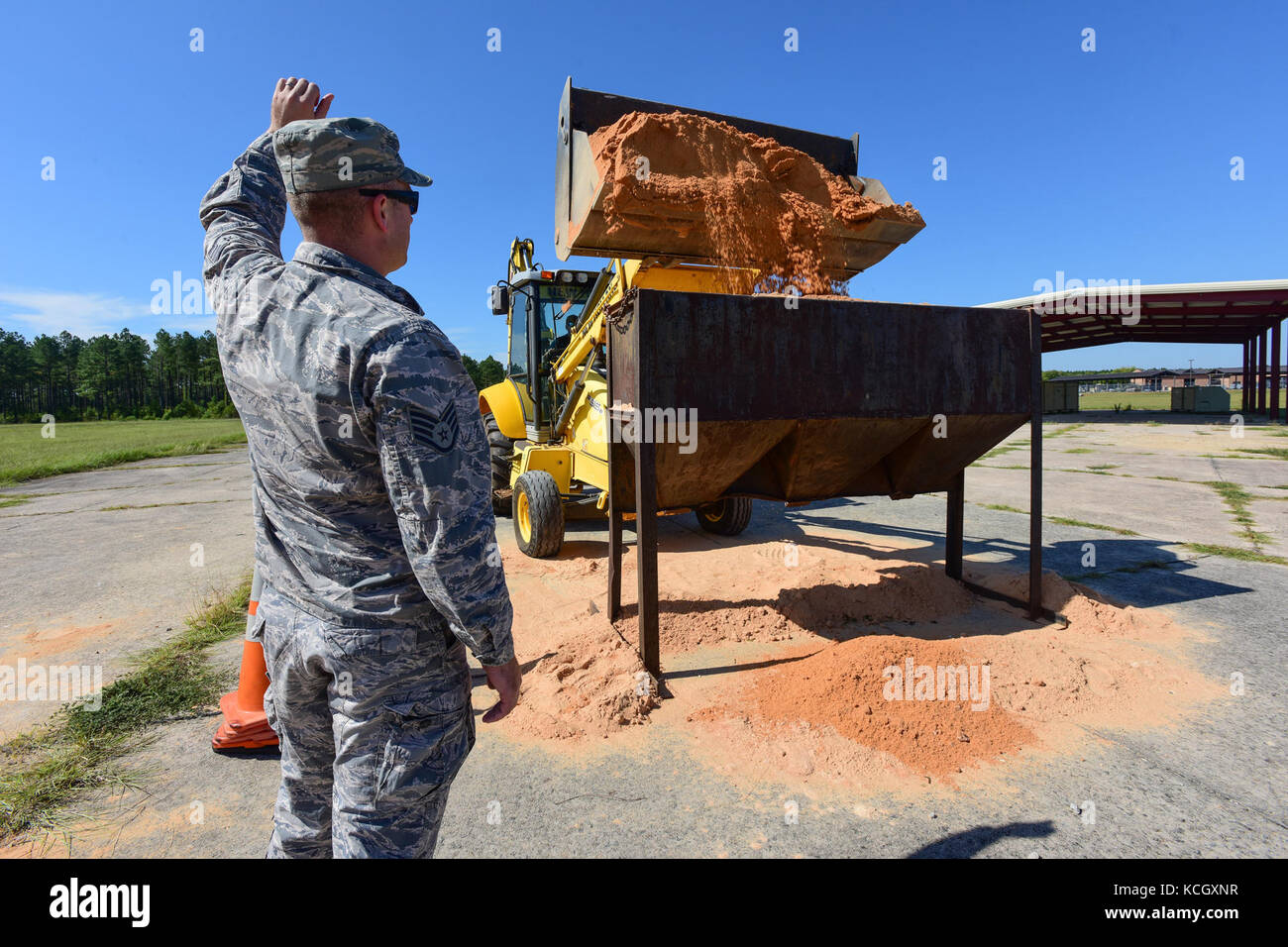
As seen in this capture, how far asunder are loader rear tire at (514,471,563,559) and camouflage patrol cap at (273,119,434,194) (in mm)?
5255

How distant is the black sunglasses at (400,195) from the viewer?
1544 millimetres

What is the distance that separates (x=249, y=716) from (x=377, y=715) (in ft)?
7.37

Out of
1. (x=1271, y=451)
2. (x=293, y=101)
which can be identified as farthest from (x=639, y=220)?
(x=1271, y=451)

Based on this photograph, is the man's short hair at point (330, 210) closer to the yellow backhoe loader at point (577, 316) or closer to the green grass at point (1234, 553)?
A: the yellow backhoe loader at point (577, 316)

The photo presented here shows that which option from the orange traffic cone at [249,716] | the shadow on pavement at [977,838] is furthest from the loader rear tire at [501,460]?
the shadow on pavement at [977,838]

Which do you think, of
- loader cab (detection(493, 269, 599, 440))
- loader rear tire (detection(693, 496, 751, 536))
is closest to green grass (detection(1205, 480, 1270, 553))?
loader rear tire (detection(693, 496, 751, 536))

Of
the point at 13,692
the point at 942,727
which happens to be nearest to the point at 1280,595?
the point at 942,727

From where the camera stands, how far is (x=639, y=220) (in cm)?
449

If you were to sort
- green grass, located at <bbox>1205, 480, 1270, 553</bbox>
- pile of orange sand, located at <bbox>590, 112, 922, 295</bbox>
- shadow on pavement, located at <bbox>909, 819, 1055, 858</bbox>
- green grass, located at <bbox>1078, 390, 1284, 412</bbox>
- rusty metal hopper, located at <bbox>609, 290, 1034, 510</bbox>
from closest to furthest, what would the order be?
shadow on pavement, located at <bbox>909, 819, 1055, 858</bbox> < rusty metal hopper, located at <bbox>609, 290, 1034, 510</bbox> < pile of orange sand, located at <bbox>590, 112, 922, 295</bbox> < green grass, located at <bbox>1205, 480, 1270, 553</bbox> < green grass, located at <bbox>1078, 390, 1284, 412</bbox>

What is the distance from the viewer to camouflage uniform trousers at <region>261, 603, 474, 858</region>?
4.79 ft

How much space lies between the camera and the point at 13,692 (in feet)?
12.6

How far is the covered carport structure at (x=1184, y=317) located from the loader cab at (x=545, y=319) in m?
16.8

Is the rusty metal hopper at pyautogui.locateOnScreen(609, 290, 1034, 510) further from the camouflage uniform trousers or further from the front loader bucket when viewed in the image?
the camouflage uniform trousers
